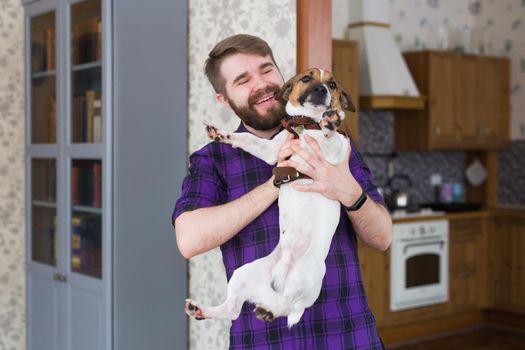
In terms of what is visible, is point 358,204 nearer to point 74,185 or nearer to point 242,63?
point 242,63

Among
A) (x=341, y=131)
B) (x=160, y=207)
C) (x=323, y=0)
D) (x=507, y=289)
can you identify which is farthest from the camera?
(x=507, y=289)

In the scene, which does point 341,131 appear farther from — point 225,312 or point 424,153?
point 424,153

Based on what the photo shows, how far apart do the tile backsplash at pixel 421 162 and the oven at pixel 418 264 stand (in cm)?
65

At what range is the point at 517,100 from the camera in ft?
20.5

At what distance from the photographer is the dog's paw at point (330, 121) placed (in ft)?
4.68

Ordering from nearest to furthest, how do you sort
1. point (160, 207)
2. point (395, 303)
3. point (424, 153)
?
1. point (160, 207)
2. point (395, 303)
3. point (424, 153)

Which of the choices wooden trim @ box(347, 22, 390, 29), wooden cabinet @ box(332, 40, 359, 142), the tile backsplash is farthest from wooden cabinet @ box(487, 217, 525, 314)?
wooden trim @ box(347, 22, 390, 29)

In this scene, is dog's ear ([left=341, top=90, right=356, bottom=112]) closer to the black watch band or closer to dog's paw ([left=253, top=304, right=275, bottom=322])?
the black watch band

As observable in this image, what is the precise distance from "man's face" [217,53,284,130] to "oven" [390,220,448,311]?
3.63m

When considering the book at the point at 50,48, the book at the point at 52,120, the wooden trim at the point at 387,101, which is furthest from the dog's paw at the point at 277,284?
the wooden trim at the point at 387,101

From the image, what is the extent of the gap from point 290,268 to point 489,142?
16.7 feet

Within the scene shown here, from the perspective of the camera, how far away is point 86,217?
3148 mm

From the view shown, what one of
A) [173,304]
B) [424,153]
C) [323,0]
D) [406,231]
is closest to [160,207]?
[173,304]

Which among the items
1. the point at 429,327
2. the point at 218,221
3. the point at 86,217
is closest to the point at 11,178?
the point at 86,217
